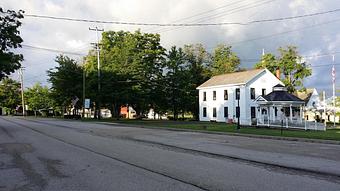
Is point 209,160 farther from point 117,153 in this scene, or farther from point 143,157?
point 117,153

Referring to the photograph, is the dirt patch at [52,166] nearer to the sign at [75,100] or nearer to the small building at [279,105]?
the small building at [279,105]

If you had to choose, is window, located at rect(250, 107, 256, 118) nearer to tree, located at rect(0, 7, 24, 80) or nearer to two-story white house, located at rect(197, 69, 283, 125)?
two-story white house, located at rect(197, 69, 283, 125)

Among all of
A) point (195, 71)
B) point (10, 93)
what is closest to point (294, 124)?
point (195, 71)

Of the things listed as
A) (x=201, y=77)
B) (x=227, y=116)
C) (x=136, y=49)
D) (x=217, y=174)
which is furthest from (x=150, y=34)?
(x=217, y=174)

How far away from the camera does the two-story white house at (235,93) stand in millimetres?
63250

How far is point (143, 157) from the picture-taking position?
14.9 metres

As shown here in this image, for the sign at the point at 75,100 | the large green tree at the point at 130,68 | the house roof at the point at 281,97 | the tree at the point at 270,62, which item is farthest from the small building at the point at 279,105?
the sign at the point at 75,100

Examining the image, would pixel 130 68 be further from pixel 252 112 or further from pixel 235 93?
pixel 252 112

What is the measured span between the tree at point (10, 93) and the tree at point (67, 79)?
62.2 meters

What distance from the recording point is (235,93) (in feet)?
211

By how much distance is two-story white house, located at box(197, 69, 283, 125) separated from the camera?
6325 cm

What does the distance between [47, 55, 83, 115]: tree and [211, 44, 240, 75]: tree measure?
2907 cm

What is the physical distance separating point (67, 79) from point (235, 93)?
32794 millimetres

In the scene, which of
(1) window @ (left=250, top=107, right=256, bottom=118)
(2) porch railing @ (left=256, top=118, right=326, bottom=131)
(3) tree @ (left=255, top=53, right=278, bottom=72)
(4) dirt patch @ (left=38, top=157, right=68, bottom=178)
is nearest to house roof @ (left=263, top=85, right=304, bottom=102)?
(2) porch railing @ (left=256, top=118, right=326, bottom=131)
